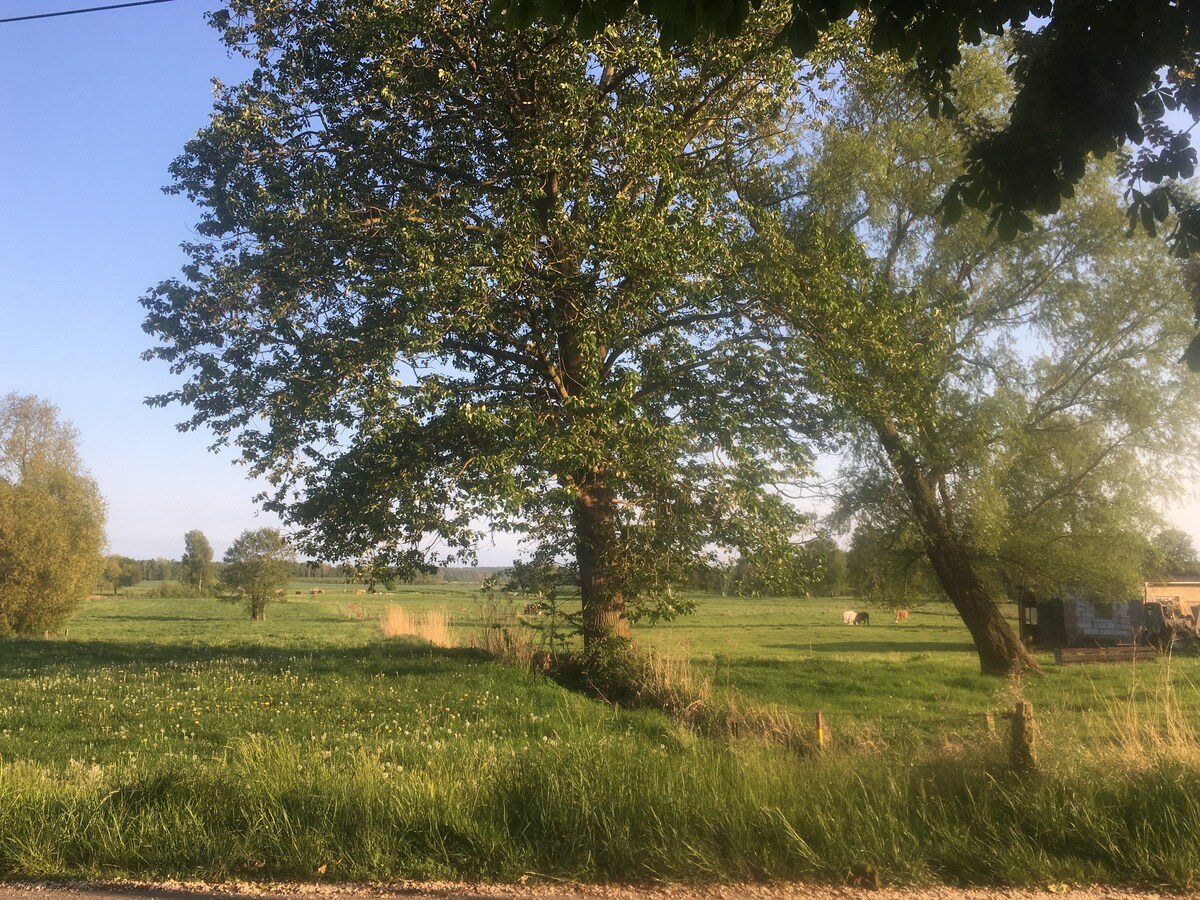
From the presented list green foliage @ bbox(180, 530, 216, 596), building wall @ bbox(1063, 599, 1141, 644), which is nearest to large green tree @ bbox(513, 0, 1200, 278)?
building wall @ bbox(1063, 599, 1141, 644)

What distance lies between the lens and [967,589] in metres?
20.8

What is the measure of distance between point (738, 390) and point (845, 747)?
733cm

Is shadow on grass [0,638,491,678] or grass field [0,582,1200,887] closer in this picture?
grass field [0,582,1200,887]

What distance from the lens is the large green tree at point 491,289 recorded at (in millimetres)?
12398

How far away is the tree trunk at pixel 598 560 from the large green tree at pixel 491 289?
1.8 inches

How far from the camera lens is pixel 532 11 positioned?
490cm

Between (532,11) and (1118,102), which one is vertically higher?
(1118,102)

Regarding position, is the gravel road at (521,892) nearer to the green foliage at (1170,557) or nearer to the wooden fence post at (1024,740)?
the wooden fence post at (1024,740)

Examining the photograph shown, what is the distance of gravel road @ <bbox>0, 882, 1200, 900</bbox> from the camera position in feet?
15.5

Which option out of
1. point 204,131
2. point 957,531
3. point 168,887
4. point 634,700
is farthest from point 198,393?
point 957,531

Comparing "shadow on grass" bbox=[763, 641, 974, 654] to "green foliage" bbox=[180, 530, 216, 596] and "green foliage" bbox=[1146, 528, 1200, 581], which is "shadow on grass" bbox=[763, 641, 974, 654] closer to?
"green foliage" bbox=[1146, 528, 1200, 581]

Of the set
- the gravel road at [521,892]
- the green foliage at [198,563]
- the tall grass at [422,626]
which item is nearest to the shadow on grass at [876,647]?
the tall grass at [422,626]

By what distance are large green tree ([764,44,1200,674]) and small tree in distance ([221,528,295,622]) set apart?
34151mm

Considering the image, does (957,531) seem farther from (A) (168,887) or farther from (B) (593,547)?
(A) (168,887)
